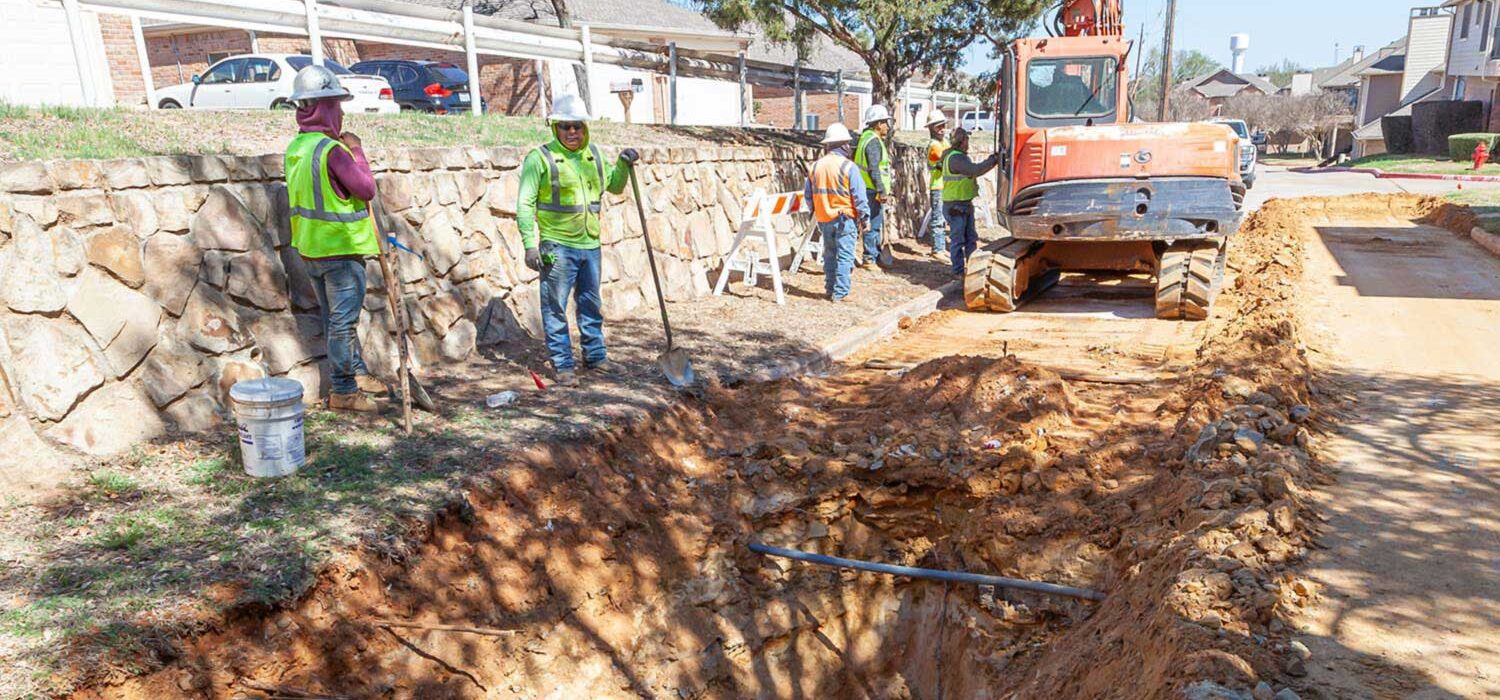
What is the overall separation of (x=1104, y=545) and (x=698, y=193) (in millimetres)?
6470

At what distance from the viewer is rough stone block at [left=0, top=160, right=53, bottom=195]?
4504 mm

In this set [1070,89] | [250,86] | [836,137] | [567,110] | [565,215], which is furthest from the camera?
[250,86]

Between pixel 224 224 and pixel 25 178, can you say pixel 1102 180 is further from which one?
pixel 25 178

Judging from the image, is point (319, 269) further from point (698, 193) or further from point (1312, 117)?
point (1312, 117)

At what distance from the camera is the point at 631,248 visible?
29.2ft

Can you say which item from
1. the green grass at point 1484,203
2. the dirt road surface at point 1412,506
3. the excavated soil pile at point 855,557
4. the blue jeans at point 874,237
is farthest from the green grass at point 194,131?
the green grass at point 1484,203

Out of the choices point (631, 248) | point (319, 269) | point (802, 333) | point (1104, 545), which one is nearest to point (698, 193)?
point (631, 248)

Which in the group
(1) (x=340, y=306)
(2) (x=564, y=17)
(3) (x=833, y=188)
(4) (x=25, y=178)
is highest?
(2) (x=564, y=17)

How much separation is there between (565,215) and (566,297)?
62cm

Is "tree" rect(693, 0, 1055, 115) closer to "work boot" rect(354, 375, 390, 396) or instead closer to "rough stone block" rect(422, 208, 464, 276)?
"rough stone block" rect(422, 208, 464, 276)

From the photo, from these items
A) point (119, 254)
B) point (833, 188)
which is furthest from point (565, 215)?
point (833, 188)

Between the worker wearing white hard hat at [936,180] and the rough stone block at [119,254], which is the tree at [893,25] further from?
the rough stone block at [119,254]

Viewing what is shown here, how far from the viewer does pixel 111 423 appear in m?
4.81

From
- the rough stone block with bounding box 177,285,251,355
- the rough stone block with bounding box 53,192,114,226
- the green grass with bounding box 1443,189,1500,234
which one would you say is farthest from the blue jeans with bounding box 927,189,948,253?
the rough stone block with bounding box 53,192,114,226
